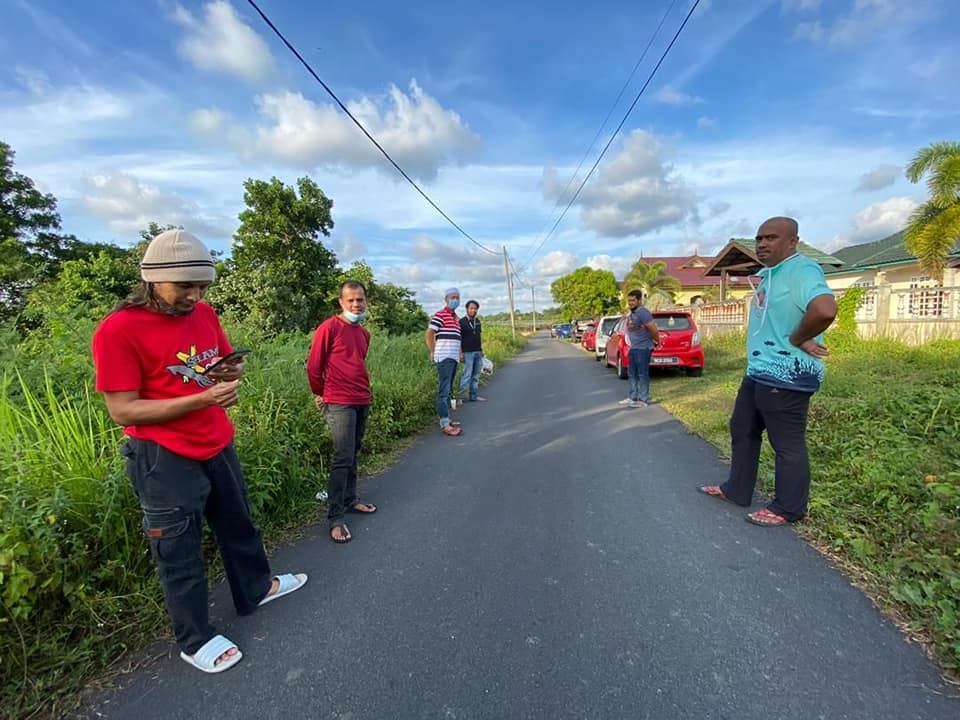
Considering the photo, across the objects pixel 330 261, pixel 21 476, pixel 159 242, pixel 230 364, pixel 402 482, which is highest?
pixel 330 261

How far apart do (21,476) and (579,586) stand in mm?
2843

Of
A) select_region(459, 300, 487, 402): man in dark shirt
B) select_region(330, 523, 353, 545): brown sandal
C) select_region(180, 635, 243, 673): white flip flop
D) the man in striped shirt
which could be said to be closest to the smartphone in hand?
select_region(180, 635, 243, 673): white flip flop

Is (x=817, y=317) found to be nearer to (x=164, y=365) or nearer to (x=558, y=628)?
(x=558, y=628)

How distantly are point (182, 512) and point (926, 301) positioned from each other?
13335mm

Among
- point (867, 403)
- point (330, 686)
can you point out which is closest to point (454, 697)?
point (330, 686)

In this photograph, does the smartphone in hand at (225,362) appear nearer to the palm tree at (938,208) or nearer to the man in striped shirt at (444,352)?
the man in striped shirt at (444,352)

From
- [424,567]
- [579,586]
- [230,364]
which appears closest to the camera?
[230,364]

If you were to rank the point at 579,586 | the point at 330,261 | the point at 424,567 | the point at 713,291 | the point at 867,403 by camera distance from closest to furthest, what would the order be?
the point at 579,586
the point at 424,567
the point at 867,403
the point at 330,261
the point at 713,291

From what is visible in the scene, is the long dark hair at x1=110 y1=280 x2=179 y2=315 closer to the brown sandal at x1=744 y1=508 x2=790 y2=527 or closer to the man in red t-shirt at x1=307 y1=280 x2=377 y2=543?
the man in red t-shirt at x1=307 y1=280 x2=377 y2=543

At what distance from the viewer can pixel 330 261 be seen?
20.4m

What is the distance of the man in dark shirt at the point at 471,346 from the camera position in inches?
314

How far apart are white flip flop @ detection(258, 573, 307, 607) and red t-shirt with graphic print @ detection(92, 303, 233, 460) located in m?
0.90

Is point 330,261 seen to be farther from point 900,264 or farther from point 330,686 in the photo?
point 900,264

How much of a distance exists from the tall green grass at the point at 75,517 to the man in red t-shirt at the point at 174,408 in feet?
1.47
